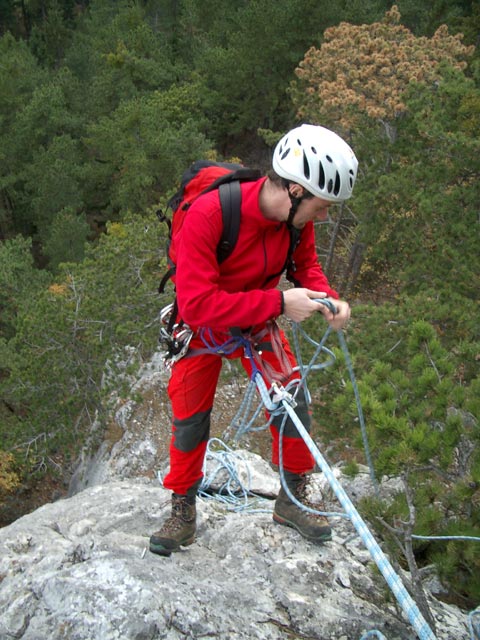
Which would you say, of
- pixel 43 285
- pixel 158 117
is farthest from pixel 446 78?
pixel 158 117

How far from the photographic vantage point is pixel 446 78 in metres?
8.41

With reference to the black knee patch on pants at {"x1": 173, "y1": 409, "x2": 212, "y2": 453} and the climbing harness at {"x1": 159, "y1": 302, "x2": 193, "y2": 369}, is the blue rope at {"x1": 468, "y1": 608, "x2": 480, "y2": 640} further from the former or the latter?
the climbing harness at {"x1": 159, "y1": 302, "x2": 193, "y2": 369}

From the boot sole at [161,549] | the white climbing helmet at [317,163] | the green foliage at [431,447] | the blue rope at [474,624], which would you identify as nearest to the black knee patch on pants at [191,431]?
the boot sole at [161,549]

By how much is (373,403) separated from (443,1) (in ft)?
73.7

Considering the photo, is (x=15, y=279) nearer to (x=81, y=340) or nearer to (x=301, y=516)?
(x=81, y=340)

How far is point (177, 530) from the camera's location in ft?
10.0

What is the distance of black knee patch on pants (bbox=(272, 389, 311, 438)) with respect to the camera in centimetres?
285

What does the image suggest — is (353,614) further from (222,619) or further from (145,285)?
(145,285)

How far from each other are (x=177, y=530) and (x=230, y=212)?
172 cm

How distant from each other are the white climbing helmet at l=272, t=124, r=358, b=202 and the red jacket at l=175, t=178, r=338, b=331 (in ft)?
0.56

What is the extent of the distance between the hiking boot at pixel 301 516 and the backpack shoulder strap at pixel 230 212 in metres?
1.36

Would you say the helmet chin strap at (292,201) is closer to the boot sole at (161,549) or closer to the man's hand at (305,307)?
the man's hand at (305,307)

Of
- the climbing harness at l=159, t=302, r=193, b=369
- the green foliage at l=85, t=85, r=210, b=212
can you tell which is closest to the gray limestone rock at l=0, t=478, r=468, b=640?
the climbing harness at l=159, t=302, r=193, b=369

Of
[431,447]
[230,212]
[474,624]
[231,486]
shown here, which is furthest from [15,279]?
[474,624]
